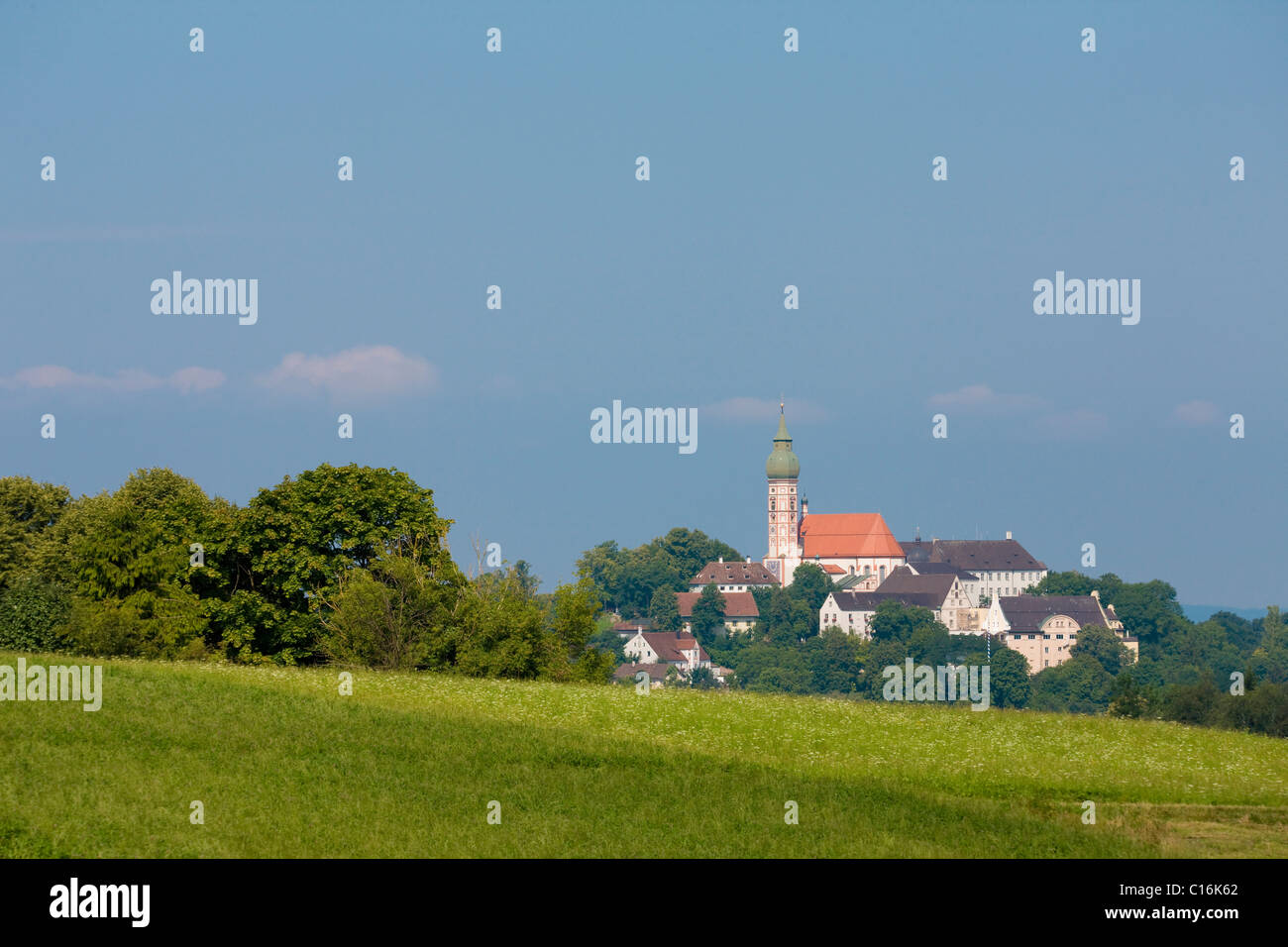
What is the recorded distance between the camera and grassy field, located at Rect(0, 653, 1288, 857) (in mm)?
24859

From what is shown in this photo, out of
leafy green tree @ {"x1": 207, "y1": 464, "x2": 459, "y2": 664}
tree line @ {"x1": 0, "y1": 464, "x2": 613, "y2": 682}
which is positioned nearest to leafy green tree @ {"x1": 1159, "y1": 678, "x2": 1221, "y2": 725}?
tree line @ {"x1": 0, "y1": 464, "x2": 613, "y2": 682}

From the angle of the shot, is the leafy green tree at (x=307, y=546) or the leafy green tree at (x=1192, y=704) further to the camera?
the leafy green tree at (x=1192, y=704)

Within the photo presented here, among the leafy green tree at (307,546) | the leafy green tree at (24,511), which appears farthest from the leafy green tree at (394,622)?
the leafy green tree at (24,511)

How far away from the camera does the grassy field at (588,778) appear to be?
24.9 metres

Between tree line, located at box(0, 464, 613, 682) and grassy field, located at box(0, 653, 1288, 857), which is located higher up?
tree line, located at box(0, 464, 613, 682)

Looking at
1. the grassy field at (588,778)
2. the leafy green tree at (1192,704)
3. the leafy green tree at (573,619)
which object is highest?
the leafy green tree at (573,619)

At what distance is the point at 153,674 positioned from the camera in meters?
41.5

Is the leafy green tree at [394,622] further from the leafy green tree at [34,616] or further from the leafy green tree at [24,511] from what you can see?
the leafy green tree at [24,511]

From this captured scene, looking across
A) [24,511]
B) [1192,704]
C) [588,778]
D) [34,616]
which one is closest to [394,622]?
[34,616]

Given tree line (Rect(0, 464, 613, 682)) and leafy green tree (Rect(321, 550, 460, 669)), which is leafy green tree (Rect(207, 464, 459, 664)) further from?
leafy green tree (Rect(321, 550, 460, 669))
